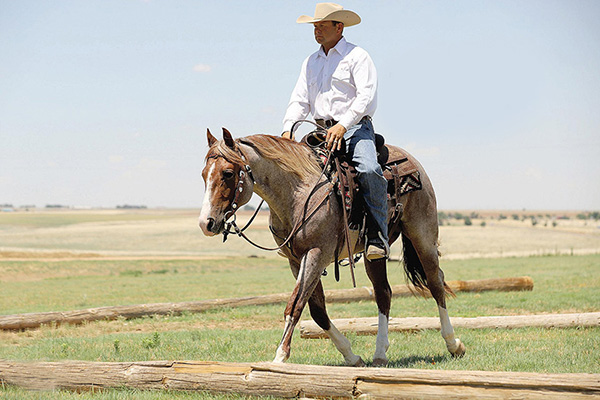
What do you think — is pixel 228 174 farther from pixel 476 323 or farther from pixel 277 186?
pixel 476 323

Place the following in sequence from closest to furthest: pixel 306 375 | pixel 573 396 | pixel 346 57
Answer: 1. pixel 573 396
2. pixel 306 375
3. pixel 346 57

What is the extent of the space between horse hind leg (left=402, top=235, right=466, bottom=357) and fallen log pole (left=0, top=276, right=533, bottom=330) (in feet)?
4.53

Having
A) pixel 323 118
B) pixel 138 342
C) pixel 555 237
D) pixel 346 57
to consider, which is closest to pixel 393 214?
pixel 323 118

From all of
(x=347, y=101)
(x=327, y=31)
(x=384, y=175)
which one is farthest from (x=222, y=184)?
(x=384, y=175)

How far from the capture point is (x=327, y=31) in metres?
6.98

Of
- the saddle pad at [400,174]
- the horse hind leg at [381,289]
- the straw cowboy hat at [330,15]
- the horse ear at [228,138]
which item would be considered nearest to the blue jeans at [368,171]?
the saddle pad at [400,174]

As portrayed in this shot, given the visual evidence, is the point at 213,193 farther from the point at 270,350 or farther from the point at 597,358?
the point at 597,358

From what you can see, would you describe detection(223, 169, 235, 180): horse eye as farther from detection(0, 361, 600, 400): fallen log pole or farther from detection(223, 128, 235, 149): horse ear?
detection(0, 361, 600, 400): fallen log pole

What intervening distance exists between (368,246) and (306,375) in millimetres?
2085

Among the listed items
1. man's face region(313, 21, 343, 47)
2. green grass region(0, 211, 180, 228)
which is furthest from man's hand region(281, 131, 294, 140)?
green grass region(0, 211, 180, 228)

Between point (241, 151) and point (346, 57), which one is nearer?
point (241, 151)

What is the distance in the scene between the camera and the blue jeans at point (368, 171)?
6.72m

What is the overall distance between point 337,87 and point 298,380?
3316 mm

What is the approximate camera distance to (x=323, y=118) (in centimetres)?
712
